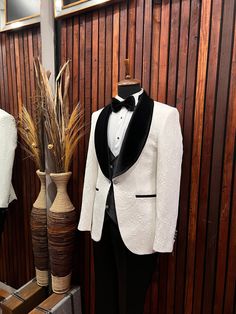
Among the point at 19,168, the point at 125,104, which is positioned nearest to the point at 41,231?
the point at 19,168

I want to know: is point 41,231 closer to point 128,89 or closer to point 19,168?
point 19,168

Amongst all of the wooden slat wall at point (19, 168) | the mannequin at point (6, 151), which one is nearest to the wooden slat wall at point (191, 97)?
the wooden slat wall at point (19, 168)

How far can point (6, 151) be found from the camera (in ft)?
6.36

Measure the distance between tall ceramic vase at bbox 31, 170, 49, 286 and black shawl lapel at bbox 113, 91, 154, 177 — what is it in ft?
2.86

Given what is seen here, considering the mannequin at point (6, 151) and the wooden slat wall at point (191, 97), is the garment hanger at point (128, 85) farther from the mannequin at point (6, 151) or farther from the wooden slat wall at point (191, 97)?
the mannequin at point (6, 151)

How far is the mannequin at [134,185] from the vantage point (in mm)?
1309

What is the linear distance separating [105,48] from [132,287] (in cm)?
154

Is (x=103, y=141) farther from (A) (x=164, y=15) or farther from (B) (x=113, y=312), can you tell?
(B) (x=113, y=312)

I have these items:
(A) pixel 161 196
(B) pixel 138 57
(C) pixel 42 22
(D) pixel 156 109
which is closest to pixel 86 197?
(A) pixel 161 196

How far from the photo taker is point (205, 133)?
1516 mm

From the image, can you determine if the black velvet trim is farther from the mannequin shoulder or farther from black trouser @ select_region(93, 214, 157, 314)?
black trouser @ select_region(93, 214, 157, 314)

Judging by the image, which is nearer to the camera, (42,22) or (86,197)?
(86,197)

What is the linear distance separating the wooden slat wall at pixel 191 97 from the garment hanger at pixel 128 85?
0.23 metres

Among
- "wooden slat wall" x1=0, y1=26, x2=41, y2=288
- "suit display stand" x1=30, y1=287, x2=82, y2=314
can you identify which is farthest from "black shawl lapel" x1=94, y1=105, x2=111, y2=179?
"suit display stand" x1=30, y1=287, x2=82, y2=314
